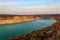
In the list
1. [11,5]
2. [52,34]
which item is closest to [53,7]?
[52,34]

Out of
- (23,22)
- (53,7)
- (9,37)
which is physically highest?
(53,7)

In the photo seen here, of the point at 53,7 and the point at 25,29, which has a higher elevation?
the point at 53,7

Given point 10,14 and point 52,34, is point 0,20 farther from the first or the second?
point 52,34

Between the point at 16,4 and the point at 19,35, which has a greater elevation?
the point at 16,4

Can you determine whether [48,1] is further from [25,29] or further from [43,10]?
[25,29]

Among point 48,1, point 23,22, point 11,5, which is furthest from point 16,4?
point 48,1

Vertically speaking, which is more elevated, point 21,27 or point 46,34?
point 21,27
